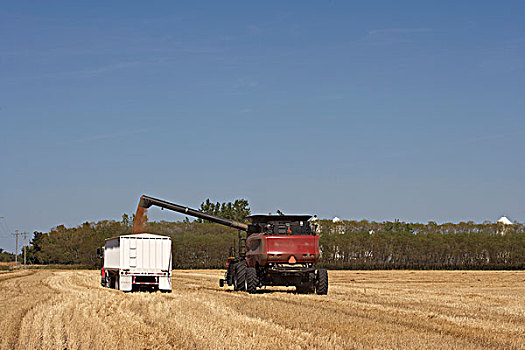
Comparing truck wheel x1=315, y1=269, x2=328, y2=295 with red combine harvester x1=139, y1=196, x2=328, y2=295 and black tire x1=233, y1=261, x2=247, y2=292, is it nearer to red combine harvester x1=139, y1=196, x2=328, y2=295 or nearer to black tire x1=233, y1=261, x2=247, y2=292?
red combine harvester x1=139, y1=196, x2=328, y2=295

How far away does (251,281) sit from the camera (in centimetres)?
3075

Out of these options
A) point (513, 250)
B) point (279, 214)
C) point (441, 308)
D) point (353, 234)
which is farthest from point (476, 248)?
point (441, 308)

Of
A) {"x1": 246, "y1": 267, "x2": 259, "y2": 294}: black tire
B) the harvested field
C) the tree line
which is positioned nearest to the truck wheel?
{"x1": 246, "y1": 267, "x2": 259, "y2": 294}: black tire

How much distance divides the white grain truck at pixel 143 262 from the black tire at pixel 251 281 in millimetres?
4823

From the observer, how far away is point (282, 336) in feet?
47.0

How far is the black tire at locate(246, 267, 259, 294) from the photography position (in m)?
30.7

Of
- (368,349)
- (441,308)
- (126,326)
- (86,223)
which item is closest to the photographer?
(368,349)

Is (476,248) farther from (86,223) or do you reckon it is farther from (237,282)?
(237,282)

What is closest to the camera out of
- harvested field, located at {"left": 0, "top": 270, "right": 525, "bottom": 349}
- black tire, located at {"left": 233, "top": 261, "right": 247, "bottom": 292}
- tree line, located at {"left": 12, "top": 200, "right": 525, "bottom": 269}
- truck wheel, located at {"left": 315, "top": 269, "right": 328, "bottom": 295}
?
harvested field, located at {"left": 0, "top": 270, "right": 525, "bottom": 349}

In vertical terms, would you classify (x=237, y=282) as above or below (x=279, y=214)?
below

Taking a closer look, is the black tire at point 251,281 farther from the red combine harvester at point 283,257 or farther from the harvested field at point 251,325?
the harvested field at point 251,325

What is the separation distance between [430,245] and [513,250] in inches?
518

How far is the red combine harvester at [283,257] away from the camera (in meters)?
30.7

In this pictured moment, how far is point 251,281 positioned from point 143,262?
247 inches
